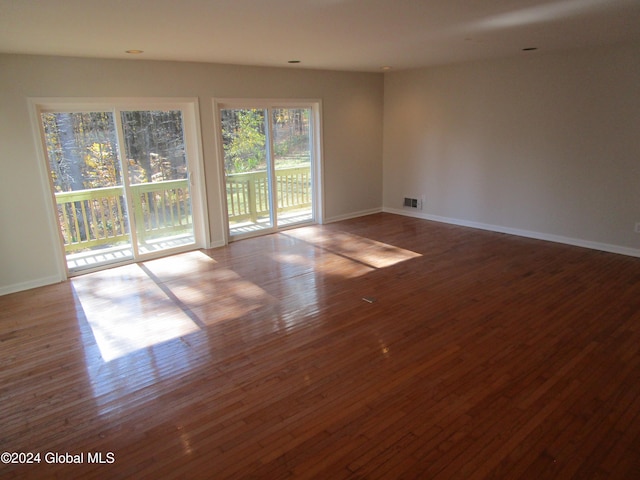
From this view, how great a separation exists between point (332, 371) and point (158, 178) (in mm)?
3646

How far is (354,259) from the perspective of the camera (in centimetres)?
517

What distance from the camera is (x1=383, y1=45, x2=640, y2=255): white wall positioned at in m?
4.88

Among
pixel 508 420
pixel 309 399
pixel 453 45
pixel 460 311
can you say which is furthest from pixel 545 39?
pixel 309 399

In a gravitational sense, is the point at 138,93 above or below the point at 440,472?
above

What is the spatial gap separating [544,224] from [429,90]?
2654 millimetres

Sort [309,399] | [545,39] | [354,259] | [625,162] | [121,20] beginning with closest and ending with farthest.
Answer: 1. [309,399]
2. [121,20]
3. [545,39]
4. [625,162]
5. [354,259]

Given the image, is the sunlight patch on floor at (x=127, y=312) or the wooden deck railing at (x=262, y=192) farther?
the wooden deck railing at (x=262, y=192)

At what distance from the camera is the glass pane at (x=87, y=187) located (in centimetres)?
461

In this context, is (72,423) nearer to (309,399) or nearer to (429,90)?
(309,399)

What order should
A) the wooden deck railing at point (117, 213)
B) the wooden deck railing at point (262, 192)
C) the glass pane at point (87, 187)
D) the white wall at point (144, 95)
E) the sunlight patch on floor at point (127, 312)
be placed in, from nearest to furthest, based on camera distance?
the sunlight patch on floor at point (127, 312) < the white wall at point (144, 95) < the glass pane at point (87, 187) < the wooden deck railing at point (117, 213) < the wooden deck railing at point (262, 192)

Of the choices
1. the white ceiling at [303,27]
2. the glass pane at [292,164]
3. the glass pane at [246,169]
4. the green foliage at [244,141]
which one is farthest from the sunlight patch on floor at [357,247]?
the white ceiling at [303,27]

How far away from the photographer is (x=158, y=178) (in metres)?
5.32

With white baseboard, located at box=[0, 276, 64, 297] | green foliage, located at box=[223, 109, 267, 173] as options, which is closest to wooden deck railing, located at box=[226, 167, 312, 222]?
green foliage, located at box=[223, 109, 267, 173]

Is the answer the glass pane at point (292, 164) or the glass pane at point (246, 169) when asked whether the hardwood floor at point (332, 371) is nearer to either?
the glass pane at point (246, 169)
